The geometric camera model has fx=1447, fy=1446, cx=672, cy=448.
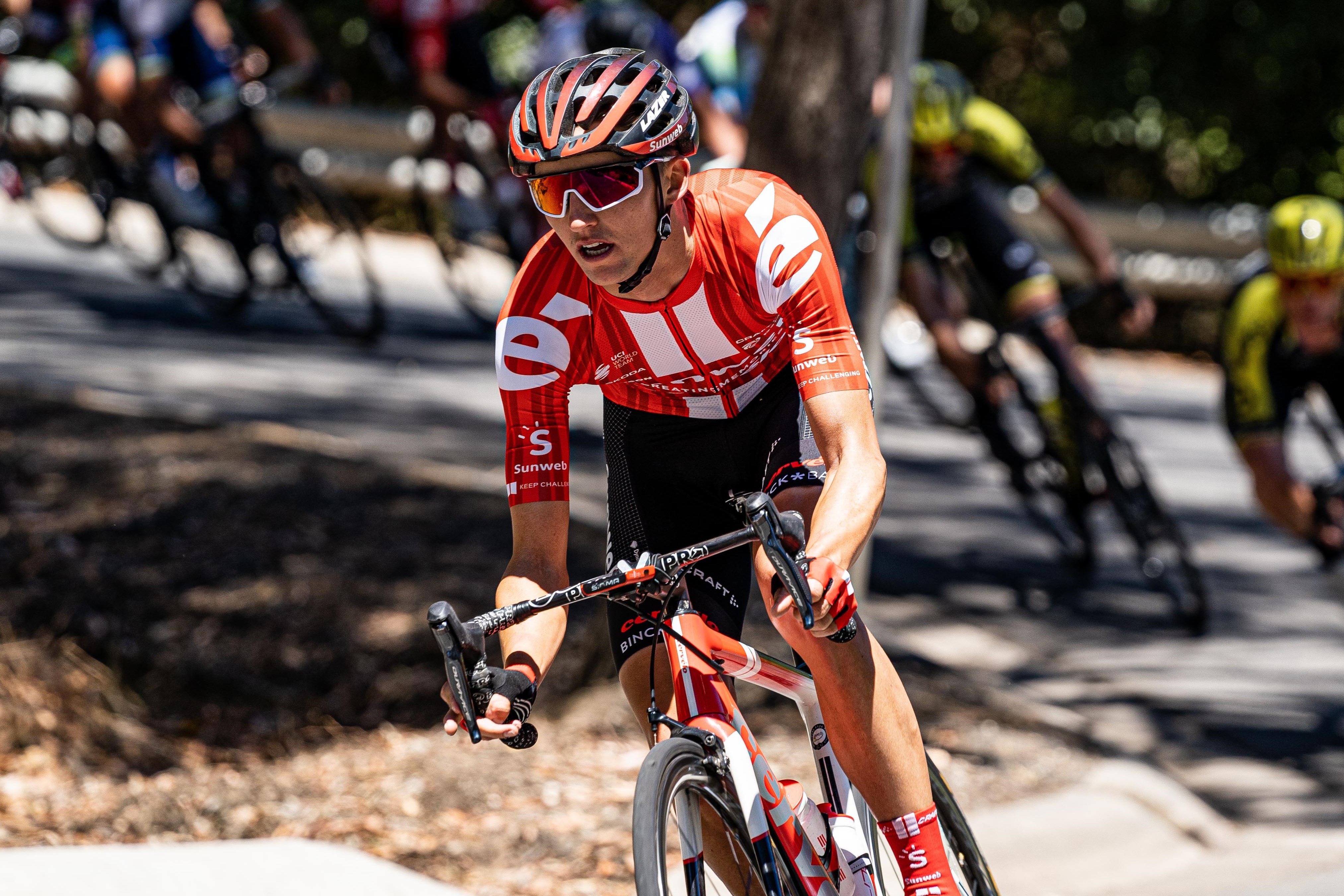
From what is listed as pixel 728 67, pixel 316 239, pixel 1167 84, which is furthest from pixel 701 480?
pixel 1167 84

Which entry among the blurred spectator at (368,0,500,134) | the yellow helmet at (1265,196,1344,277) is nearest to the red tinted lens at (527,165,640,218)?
the yellow helmet at (1265,196,1344,277)

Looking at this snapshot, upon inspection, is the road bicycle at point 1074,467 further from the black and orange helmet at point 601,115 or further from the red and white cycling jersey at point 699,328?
the black and orange helmet at point 601,115

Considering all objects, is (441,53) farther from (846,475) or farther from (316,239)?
(846,475)

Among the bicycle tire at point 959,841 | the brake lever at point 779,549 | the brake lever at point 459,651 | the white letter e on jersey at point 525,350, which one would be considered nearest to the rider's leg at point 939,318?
the bicycle tire at point 959,841

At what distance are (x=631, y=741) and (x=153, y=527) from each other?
2.24 m

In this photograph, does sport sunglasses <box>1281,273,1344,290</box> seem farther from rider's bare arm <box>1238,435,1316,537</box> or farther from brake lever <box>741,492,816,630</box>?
brake lever <box>741,492,816,630</box>

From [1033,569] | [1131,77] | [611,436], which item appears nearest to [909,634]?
[1033,569]

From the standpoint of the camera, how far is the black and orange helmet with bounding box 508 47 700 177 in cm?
280

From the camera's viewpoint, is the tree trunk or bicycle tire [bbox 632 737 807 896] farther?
the tree trunk

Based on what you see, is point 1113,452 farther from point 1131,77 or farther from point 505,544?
point 1131,77

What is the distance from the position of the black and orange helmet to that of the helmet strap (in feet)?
0.16

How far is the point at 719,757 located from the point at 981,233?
551 cm

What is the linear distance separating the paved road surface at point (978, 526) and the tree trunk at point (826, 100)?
83.7 inches

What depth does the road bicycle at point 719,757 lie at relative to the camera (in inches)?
101
